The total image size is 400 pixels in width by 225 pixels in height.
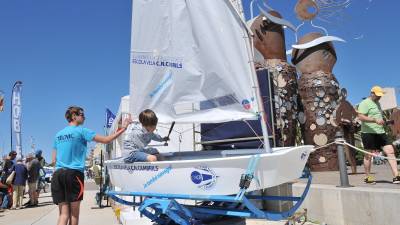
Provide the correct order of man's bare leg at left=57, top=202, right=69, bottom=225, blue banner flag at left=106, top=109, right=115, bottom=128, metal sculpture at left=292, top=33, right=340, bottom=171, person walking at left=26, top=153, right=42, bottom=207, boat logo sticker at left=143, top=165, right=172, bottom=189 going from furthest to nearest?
1. person walking at left=26, top=153, right=42, bottom=207
2. blue banner flag at left=106, top=109, right=115, bottom=128
3. metal sculpture at left=292, top=33, right=340, bottom=171
4. man's bare leg at left=57, top=202, right=69, bottom=225
5. boat logo sticker at left=143, top=165, right=172, bottom=189

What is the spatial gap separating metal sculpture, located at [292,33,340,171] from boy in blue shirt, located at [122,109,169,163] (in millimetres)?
7733

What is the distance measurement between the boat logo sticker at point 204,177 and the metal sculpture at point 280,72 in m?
6.50

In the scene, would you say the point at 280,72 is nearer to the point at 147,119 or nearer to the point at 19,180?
the point at 147,119

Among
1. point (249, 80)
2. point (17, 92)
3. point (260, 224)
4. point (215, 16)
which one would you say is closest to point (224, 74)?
point (249, 80)

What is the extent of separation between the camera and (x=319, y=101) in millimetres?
12281

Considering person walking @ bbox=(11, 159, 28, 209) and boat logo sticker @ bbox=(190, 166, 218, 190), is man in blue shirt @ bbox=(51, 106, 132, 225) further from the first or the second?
person walking @ bbox=(11, 159, 28, 209)

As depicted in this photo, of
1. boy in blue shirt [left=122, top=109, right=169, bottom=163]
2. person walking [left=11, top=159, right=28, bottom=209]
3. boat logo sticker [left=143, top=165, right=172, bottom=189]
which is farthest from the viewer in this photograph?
person walking [left=11, top=159, right=28, bottom=209]

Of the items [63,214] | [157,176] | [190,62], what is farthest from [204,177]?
[190,62]

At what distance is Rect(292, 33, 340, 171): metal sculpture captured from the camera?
12008mm

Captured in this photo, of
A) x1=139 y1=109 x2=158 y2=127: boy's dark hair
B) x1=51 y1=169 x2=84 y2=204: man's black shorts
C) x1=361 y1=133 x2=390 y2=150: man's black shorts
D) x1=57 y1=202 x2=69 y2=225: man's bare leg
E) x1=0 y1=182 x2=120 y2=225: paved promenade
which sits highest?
x1=139 y1=109 x2=158 y2=127: boy's dark hair

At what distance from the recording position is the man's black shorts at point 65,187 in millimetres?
4797

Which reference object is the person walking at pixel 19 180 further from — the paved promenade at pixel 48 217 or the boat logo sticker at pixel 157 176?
the boat logo sticker at pixel 157 176

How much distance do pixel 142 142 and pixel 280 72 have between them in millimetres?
7559

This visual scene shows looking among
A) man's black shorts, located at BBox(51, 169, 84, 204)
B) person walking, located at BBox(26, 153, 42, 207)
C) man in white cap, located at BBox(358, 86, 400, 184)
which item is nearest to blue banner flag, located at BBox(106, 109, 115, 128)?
person walking, located at BBox(26, 153, 42, 207)
